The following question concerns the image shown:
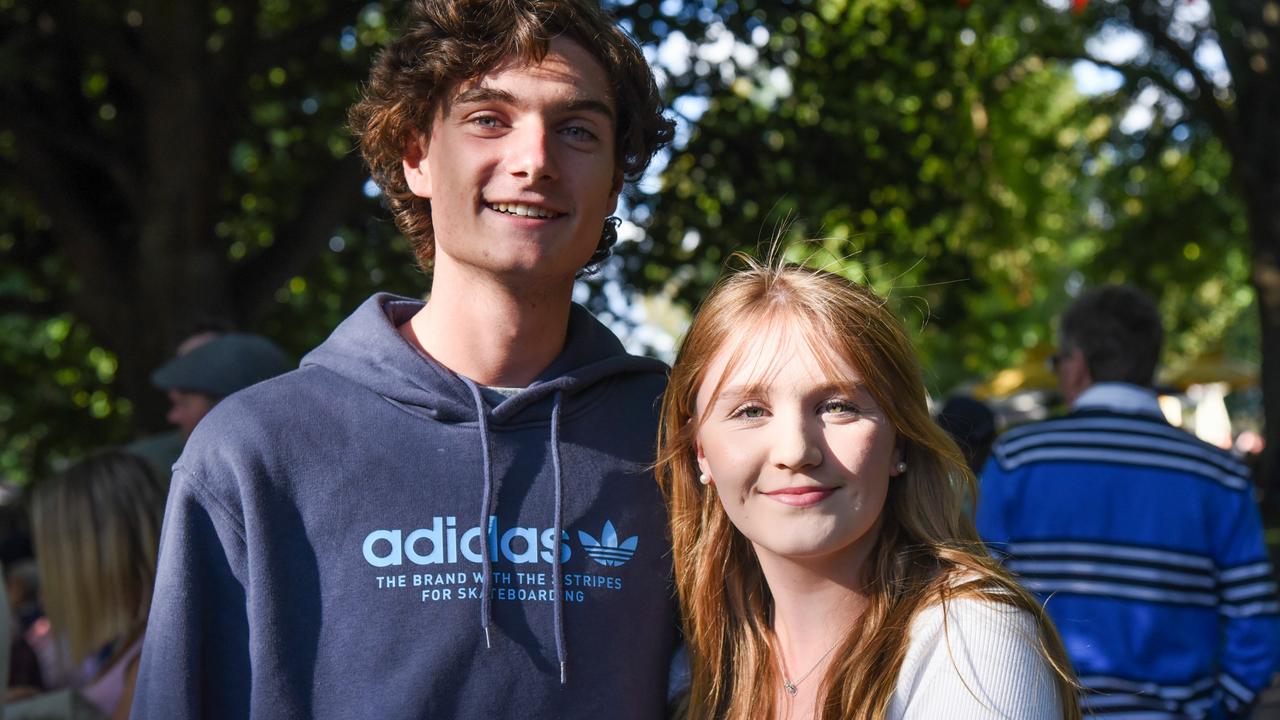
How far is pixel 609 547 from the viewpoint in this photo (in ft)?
7.36

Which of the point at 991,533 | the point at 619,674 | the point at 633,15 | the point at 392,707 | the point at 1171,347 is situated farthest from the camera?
the point at 1171,347

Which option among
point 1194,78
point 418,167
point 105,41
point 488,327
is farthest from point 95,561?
point 1194,78

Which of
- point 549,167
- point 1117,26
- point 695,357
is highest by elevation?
point 1117,26

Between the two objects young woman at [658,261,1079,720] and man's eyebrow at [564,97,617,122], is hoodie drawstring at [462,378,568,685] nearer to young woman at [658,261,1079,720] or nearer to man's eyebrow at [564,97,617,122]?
young woman at [658,261,1079,720]

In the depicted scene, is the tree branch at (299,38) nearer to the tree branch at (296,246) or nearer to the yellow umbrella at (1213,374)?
the tree branch at (296,246)

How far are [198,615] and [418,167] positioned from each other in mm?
974

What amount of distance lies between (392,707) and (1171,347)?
2819 cm

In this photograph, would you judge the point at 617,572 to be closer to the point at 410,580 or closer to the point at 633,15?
the point at 410,580

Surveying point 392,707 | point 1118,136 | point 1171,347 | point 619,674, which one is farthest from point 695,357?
point 1171,347

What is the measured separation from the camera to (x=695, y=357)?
2.30 metres

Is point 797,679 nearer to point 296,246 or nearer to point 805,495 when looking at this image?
point 805,495

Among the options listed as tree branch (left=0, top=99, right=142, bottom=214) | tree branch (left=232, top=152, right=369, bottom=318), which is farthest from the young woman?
tree branch (left=0, top=99, right=142, bottom=214)

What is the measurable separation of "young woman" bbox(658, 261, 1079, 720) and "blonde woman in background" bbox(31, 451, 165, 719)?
2190 millimetres

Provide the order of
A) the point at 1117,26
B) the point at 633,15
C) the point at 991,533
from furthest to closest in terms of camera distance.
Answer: the point at 1117,26 → the point at 633,15 → the point at 991,533
